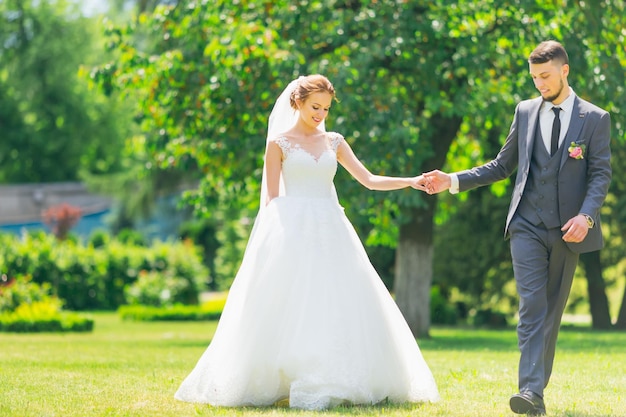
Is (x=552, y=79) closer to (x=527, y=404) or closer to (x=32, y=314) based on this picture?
(x=527, y=404)

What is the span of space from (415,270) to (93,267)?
12617 mm

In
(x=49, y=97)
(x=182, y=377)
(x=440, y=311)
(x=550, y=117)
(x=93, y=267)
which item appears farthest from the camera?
(x=49, y=97)

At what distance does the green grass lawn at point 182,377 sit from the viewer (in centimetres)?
714

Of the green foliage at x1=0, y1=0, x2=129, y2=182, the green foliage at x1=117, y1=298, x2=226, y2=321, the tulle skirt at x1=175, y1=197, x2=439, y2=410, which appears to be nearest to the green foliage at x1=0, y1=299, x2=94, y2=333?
the green foliage at x1=117, y1=298, x2=226, y2=321

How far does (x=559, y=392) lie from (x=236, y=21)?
9406mm

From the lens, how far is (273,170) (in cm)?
792

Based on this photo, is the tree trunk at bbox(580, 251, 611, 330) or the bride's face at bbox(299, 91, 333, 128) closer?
the bride's face at bbox(299, 91, 333, 128)

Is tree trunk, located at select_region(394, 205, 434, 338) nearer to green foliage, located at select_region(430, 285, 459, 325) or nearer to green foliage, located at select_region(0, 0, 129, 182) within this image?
green foliage, located at select_region(430, 285, 459, 325)

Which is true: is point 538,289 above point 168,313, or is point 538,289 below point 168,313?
above

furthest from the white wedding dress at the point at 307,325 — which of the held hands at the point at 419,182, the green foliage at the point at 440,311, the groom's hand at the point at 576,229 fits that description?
the green foliage at the point at 440,311

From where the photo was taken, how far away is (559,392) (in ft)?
27.1

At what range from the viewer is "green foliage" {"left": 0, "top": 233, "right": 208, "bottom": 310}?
25.8m

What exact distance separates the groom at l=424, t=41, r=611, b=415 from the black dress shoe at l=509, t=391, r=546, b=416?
1 centimetres

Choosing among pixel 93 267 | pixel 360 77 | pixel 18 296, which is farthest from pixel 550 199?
pixel 93 267
